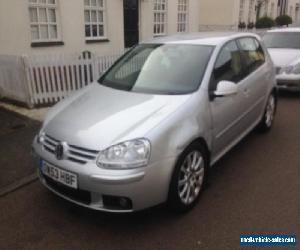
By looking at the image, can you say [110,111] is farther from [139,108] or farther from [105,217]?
[105,217]

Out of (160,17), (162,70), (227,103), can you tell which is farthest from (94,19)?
(227,103)

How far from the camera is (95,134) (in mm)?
2816

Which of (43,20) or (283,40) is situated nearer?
(283,40)

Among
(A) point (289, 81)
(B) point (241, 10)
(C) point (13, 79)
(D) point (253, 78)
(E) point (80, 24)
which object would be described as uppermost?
(B) point (241, 10)

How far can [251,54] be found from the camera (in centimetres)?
461

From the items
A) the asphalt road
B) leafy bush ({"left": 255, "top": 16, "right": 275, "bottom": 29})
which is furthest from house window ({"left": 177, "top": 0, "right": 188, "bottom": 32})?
the asphalt road

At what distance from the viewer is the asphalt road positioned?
2.82 meters

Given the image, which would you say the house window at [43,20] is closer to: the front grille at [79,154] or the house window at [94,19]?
the house window at [94,19]

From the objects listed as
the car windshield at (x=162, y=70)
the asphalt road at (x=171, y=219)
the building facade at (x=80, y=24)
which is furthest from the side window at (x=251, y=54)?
the building facade at (x=80, y=24)

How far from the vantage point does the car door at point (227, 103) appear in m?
3.51

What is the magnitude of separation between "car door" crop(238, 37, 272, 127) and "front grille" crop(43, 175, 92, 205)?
229 cm

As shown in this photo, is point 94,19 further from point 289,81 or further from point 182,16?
point 289,81

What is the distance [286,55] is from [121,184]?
6952mm

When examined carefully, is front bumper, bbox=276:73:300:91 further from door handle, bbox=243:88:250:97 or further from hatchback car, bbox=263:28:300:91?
door handle, bbox=243:88:250:97
